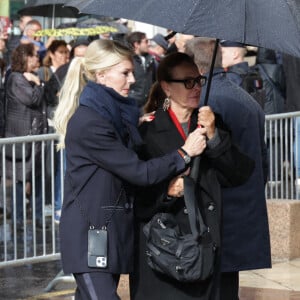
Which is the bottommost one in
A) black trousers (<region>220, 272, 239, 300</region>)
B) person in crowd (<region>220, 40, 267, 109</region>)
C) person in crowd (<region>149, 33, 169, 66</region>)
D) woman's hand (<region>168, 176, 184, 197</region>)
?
black trousers (<region>220, 272, 239, 300</region>)

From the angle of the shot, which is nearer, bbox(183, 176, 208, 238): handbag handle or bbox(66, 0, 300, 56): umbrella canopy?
bbox(66, 0, 300, 56): umbrella canopy

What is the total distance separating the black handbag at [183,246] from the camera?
5.18 m

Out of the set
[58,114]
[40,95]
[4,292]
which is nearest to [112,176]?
[58,114]

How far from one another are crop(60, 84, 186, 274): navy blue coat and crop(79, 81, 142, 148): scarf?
19mm

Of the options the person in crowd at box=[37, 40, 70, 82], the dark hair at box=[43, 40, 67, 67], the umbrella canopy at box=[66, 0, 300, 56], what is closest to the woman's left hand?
the umbrella canopy at box=[66, 0, 300, 56]

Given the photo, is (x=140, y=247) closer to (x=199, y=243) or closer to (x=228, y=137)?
(x=199, y=243)

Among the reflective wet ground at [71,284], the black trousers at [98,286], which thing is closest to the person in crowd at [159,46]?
the reflective wet ground at [71,284]

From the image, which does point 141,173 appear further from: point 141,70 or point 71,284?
point 141,70

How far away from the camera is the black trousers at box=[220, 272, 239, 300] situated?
6.02 metres

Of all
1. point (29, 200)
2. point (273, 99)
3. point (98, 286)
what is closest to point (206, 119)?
point (98, 286)

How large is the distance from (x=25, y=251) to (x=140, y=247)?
405cm

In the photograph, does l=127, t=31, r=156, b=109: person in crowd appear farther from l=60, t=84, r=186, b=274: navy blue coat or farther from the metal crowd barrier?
l=60, t=84, r=186, b=274: navy blue coat

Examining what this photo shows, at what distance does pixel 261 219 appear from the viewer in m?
6.05

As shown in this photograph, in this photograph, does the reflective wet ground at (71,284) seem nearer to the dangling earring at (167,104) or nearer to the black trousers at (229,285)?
the black trousers at (229,285)
